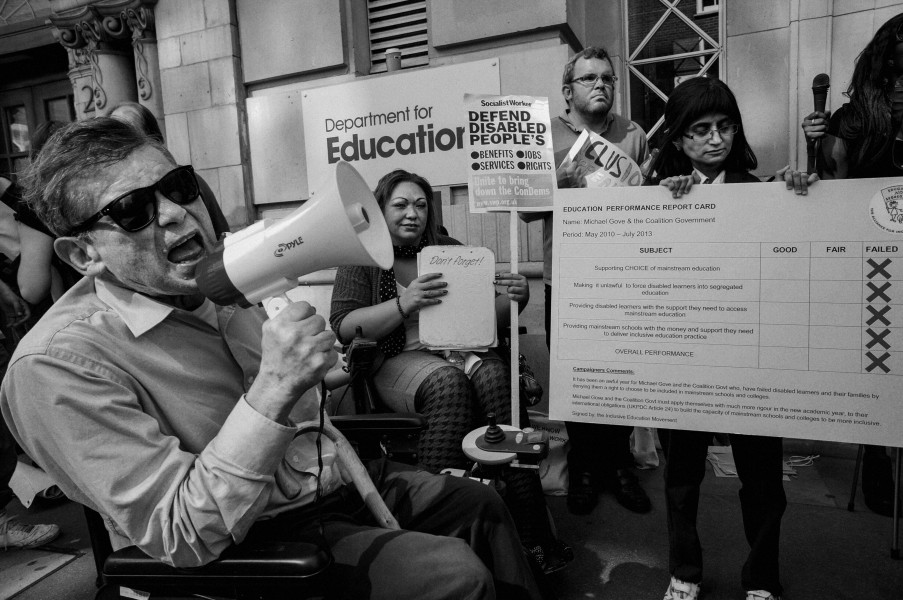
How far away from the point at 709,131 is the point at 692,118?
8 cm

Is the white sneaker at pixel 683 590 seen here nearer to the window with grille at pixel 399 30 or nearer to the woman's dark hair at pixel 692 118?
the woman's dark hair at pixel 692 118

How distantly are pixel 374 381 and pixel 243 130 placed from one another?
328 cm

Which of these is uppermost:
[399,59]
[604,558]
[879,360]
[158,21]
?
[158,21]

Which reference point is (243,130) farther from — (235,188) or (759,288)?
(759,288)

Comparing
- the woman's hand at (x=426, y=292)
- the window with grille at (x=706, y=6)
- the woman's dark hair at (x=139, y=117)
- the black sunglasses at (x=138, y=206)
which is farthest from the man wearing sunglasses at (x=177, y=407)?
the window with grille at (x=706, y=6)

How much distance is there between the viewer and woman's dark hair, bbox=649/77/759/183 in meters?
2.17

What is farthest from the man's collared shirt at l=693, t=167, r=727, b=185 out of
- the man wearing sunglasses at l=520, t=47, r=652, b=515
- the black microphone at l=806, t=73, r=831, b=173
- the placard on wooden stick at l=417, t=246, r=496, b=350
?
the placard on wooden stick at l=417, t=246, r=496, b=350

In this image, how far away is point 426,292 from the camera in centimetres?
266

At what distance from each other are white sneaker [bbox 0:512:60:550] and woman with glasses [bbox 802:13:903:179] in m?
4.14

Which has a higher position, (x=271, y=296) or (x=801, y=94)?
(x=801, y=94)

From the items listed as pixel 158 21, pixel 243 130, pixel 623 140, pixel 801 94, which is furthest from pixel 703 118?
pixel 158 21

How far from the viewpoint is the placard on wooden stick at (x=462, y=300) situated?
2660 mm

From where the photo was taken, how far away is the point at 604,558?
103 inches

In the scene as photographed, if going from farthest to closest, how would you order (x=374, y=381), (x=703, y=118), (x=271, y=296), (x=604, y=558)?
1. (x=374, y=381)
2. (x=604, y=558)
3. (x=703, y=118)
4. (x=271, y=296)
